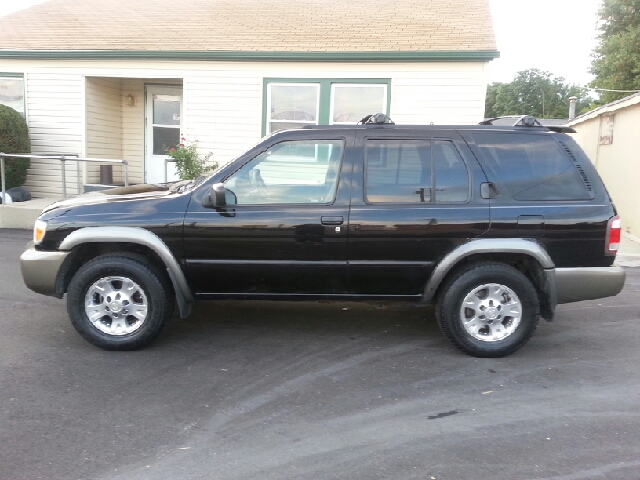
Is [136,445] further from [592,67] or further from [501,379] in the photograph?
[592,67]

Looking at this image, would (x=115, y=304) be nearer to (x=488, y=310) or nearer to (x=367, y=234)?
(x=367, y=234)

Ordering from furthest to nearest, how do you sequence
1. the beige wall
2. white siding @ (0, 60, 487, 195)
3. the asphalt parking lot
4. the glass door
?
the glass door
the beige wall
white siding @ (0, 60, 487, 195)
the asphalt parking lot

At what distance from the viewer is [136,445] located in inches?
134

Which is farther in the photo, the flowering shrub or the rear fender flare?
the flowering shrub

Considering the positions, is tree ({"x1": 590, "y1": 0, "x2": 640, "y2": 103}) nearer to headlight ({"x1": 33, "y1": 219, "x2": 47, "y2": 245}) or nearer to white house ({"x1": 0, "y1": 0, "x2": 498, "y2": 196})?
white house ({"x1": 0, "y1": 0, "x2": 498, "y2": 196})

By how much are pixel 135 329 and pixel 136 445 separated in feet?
5.25

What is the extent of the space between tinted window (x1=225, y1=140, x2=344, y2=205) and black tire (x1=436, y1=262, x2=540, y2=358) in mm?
1295

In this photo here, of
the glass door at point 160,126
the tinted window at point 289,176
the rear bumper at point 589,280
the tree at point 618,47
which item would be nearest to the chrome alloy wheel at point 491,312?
the rear bumper at point 589,280

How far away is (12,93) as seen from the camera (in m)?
12.6

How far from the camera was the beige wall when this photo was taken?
11.3m

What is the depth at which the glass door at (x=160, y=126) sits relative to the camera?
13.2 m

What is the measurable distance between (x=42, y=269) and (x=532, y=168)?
408 centimetres

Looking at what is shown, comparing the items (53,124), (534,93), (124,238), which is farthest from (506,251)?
(534,93)

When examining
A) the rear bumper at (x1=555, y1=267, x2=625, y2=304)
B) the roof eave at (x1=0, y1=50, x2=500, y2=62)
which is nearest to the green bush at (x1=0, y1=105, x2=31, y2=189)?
the roof eave at (x1=0, y1=50, x2=500, y2=62)
